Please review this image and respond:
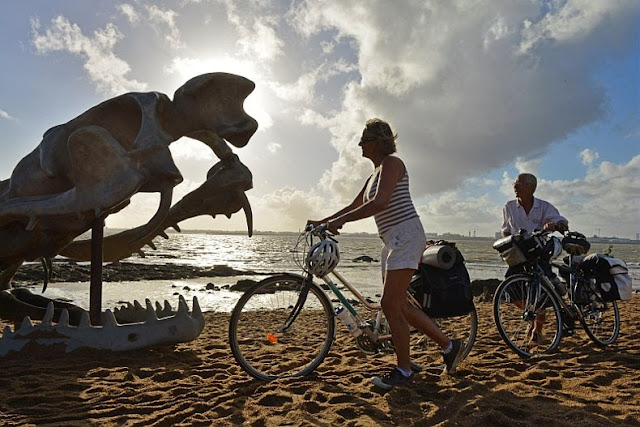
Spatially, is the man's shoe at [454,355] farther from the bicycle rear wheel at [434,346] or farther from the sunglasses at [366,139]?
the sunglasses at [366,139]

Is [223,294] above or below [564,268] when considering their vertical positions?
below

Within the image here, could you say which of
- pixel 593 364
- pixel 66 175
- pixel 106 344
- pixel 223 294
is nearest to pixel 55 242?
pixel 66 175

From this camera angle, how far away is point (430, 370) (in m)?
4.52

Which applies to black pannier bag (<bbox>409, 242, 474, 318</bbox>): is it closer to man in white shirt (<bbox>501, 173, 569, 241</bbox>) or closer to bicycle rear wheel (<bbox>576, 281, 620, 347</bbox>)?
man in white shirt (<bbox>501, 173, 569, 241</bbox>)

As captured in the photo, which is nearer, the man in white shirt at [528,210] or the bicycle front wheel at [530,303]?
the bicycle front wheel at [530,303]

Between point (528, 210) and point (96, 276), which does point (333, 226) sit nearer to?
point (96, 276)

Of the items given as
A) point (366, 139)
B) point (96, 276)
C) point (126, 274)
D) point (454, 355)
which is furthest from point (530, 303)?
point (126, 274)

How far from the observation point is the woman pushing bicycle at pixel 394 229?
12.4 feet

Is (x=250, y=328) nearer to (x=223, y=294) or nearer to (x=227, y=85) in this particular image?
(x=227, y=85)

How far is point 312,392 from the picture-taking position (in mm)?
3689

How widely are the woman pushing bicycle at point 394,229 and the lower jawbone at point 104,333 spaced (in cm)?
186

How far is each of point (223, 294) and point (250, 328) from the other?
13262 millimetres

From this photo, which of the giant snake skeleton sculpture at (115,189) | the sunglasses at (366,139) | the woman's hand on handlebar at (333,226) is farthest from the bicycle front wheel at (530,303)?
the giant snake skeleton sculpture at (115,189)

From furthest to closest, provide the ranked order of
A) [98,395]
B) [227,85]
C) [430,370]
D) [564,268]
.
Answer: [564,268] < [227,85] < [430,370] < [98,395]
